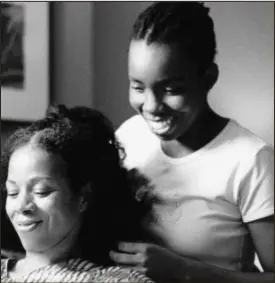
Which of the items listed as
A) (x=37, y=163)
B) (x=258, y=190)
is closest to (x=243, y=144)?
(x=258, y=190)

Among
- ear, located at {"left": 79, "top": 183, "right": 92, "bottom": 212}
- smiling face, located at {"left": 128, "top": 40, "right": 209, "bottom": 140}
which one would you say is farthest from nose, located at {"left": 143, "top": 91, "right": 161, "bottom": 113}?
ear, located at {"left": 79, "top": 183, "right": 92, "bottom": 212}

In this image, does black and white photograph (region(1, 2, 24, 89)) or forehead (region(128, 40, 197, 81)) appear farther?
black and white photograph (region(1, 2, 24, 89))

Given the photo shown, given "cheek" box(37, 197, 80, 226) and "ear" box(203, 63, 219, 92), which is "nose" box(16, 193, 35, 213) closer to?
"cheek" box(37, 197, 80, 226)

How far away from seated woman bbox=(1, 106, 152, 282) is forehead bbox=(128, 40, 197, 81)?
0.10 meters

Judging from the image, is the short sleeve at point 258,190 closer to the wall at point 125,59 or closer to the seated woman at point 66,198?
the wall at point 125,59

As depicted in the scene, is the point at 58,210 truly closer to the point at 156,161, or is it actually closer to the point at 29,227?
the point at 29,227

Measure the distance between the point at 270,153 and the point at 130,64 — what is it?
0.23 m

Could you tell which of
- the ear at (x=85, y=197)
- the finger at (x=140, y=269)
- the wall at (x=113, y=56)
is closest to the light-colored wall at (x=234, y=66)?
the wall at (x=113, y=56)

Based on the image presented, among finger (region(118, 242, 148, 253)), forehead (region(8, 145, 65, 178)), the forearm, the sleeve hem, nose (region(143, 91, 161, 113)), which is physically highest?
nose (region(143, 91, 161, 113))

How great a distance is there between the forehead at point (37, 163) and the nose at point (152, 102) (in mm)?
140

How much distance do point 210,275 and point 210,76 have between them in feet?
0.89

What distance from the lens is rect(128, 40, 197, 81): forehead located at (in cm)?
63

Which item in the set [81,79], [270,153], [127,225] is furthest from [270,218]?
[81,79]

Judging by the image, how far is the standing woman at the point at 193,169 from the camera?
0.64 meters
